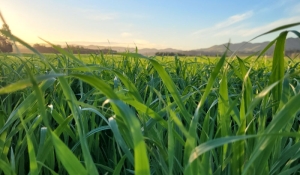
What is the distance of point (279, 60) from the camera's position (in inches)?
19.5

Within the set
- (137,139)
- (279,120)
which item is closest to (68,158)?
(137,139)

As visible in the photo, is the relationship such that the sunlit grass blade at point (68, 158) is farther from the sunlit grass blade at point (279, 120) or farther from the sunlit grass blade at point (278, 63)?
the sunlit grass blade at point (278, 63)

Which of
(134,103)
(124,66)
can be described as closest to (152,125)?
(134,103)

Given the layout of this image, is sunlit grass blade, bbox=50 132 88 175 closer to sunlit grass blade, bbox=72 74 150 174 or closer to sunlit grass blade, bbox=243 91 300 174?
sunlit grass blade, bbox=72 74 150 174

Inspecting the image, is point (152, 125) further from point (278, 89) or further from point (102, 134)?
point (102, 134)

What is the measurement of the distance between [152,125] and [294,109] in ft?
0.83

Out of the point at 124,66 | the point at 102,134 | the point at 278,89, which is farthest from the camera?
the point at 124,66

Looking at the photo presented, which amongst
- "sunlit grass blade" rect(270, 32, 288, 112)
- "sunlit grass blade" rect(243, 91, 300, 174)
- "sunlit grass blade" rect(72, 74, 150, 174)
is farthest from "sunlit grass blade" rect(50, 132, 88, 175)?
"sunlit grass blade" rect(270, 32, 288, 112)

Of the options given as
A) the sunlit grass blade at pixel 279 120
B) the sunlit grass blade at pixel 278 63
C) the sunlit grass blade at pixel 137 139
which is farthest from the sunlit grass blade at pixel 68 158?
the sunlit grass blade at pixel 278 63

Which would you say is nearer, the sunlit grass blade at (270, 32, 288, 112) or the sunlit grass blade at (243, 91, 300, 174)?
the sunlit grass blade at (243, 91, 300, 174)

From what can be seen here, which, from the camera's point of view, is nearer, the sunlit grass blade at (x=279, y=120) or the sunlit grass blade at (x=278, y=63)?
the sunlit grass blade at (x=279, y=120)

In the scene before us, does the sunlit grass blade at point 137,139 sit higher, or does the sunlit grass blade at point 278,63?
the sunlit grass blade at point 278,63

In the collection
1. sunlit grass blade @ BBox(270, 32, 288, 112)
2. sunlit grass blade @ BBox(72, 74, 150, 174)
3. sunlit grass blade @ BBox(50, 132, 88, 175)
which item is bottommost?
sunlit grass blade @ BBox(50, 132, 88, 175)

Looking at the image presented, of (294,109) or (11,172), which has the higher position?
(294,109)
